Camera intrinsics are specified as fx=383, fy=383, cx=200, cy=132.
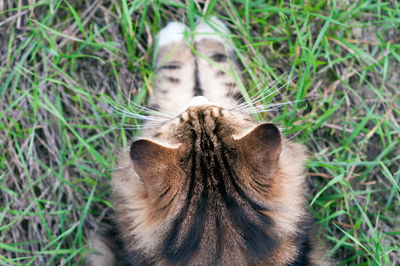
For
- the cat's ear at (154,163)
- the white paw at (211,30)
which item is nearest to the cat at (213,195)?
the cat's ear at (154,163)

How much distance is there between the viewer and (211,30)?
2482 millimetres

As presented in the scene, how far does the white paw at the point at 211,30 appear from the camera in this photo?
2422 millimetres

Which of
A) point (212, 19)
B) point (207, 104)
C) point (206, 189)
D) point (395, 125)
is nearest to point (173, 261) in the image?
point (206, 189)

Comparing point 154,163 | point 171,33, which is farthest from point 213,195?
point 171,33

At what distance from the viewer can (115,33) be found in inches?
105

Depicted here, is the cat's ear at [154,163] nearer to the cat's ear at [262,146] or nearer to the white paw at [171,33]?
the cat's ear at [262,146]

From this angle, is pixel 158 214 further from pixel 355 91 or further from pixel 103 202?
pixel 355 91

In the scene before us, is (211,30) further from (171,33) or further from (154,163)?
(154,163)

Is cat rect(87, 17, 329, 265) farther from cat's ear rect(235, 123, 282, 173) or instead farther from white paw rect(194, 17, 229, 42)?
white paw rect(194, 17, 229, 42)

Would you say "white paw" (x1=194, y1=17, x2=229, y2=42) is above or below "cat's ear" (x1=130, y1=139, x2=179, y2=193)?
above

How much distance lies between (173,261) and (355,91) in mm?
1833

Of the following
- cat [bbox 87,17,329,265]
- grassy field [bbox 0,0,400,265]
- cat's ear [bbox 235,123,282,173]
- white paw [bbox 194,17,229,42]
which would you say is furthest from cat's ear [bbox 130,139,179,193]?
white paw [bbox 194,17,229,42]

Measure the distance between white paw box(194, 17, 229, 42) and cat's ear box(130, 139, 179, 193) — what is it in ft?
3.64

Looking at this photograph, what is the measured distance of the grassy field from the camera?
2.52 meters
